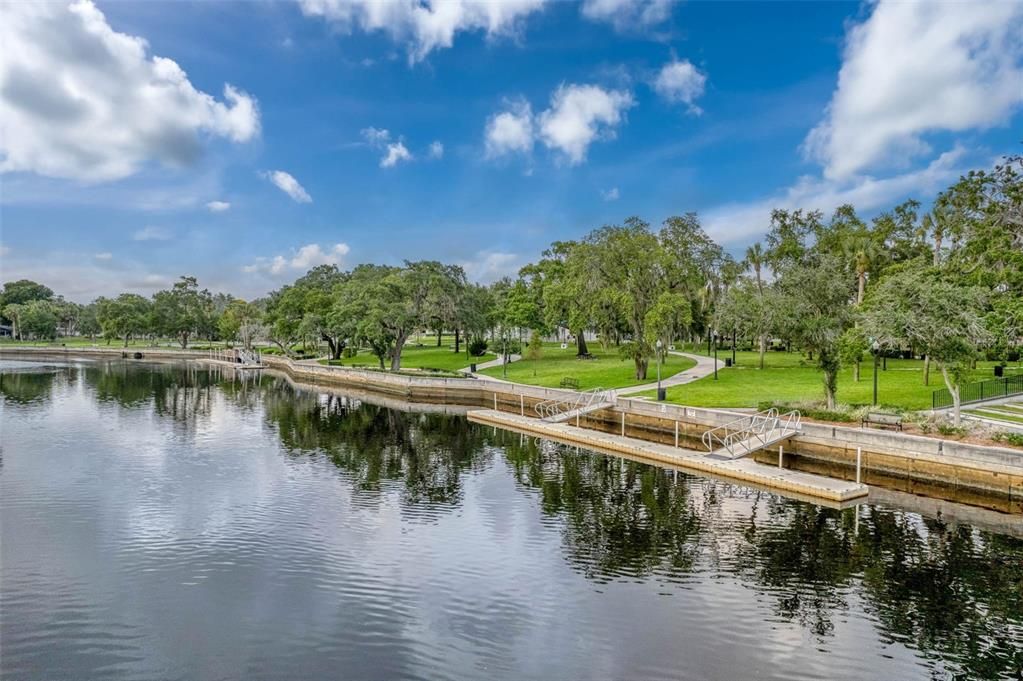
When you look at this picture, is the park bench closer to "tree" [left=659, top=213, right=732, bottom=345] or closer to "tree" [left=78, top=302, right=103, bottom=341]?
"tree" [left=659, top=213, right=732, bottom=345]

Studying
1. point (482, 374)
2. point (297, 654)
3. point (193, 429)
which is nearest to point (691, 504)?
point (297, 654)

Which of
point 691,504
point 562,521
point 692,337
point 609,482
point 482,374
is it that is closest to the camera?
point 562,521

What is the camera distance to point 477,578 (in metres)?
13.6

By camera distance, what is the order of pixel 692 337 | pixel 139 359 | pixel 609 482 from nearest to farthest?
pixel 609 482, pixel 692 337, pixel 139 359

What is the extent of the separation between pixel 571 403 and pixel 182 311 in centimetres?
12206

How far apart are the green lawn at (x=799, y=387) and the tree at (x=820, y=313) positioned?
3.49 m

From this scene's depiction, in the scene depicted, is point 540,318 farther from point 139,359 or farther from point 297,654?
point 139,359

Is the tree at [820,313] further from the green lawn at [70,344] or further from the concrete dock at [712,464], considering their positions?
the green lawn at [70,344]

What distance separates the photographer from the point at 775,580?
13.4 meters

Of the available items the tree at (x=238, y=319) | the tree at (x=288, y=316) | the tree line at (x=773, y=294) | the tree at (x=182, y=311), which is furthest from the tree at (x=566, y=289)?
the tree at (x=182, y=311)

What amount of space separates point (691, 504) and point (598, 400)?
15.7m

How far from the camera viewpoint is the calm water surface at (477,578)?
10414mm

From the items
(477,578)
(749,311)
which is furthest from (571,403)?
(477,578)

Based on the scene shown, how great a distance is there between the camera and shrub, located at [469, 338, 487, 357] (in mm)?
72000
